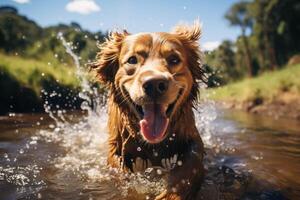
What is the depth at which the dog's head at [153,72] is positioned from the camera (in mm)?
3764

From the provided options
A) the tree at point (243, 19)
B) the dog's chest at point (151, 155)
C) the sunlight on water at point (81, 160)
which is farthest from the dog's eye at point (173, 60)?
the tree at point (243, 19)

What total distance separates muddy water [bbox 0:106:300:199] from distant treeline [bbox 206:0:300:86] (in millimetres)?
27556

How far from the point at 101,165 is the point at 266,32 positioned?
38676 millimetres

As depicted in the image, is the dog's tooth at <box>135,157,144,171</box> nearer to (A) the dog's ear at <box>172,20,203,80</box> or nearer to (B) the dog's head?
(B) the dog's head

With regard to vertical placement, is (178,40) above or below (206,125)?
above

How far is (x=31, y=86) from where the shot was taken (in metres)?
11.3

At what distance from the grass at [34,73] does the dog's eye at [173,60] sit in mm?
6608

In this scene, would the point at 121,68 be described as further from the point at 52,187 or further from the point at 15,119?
the point at 15,119

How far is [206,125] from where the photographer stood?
8.91 m

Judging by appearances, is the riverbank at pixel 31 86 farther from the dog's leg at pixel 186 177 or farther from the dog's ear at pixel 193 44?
the dog's leg at pixel 186 177

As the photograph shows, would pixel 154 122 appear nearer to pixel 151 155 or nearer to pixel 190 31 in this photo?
pixel 151 155

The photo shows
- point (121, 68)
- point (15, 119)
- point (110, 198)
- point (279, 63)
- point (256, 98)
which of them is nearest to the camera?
point (110, 198)

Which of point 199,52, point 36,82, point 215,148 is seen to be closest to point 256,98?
point 36,82

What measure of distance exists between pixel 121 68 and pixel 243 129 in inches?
227
